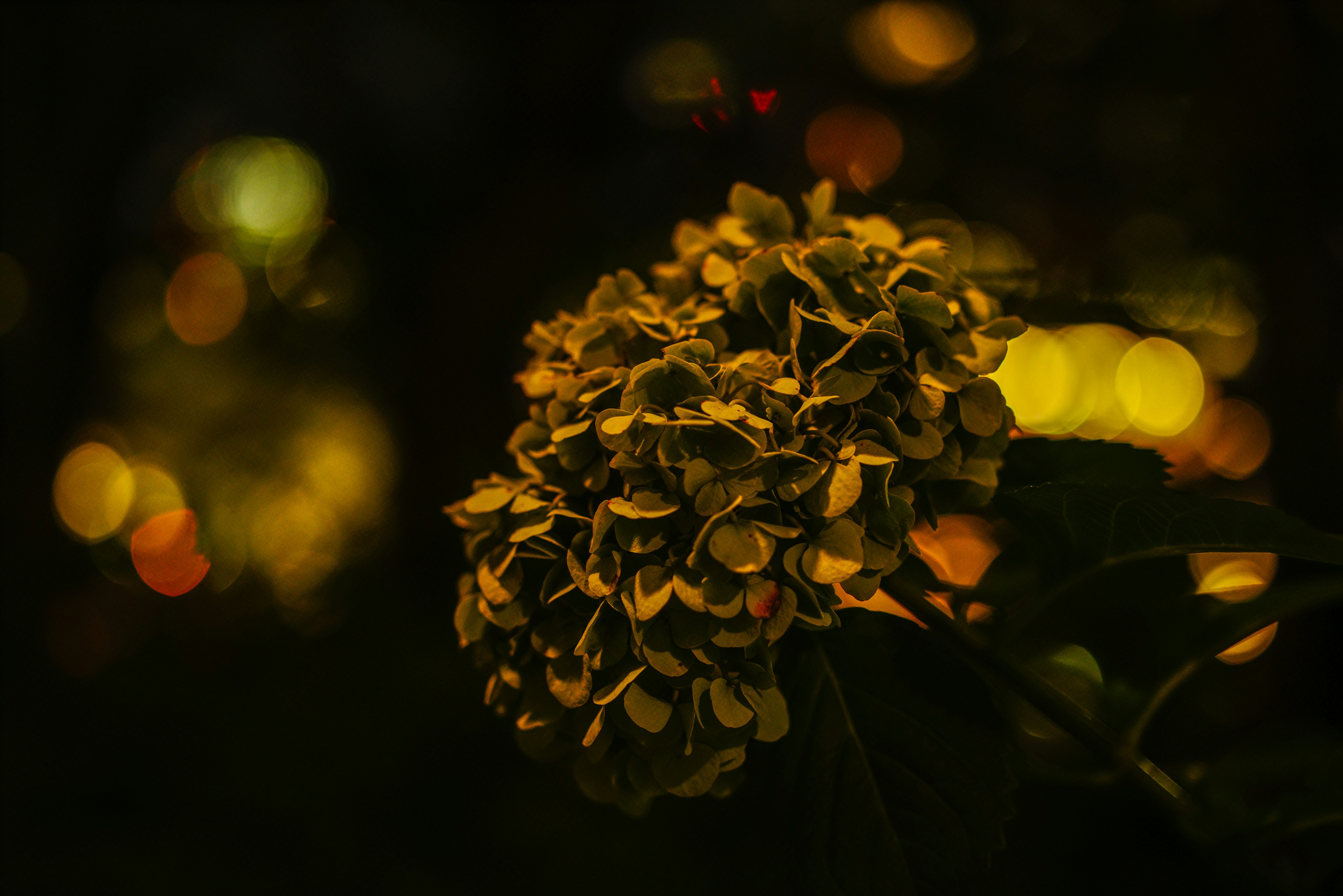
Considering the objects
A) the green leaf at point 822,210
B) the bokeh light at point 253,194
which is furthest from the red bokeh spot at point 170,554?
the green leaf at point 822,210

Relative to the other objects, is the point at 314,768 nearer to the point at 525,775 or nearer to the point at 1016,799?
the point at 525,775

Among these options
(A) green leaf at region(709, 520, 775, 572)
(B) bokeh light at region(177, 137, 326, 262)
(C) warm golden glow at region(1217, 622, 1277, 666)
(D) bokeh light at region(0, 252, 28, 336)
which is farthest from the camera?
(B) bokeh light at region(177, 137, 326, 262)

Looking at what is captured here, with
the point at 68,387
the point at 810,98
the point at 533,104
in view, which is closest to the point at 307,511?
the point at 68,387

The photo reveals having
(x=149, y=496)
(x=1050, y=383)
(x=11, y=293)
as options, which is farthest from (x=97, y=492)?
(x=1050, y=383)

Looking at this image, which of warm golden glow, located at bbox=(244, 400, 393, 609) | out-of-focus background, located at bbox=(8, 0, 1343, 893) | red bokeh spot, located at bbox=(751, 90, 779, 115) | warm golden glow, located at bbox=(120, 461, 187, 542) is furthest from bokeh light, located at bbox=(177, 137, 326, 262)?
red bokeh spot, located at bbox=(751, 90, 779, 115)

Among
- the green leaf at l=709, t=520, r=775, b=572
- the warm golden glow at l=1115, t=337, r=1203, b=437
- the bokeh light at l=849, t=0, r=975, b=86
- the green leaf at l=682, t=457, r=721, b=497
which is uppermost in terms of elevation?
the bokeh light at l=849, t=0, r=975, b=86

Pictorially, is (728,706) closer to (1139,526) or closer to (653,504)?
(653,504)

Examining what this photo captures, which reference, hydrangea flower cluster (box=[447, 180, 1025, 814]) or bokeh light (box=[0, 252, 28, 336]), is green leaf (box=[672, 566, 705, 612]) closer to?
hydrangea flower cluster (box=[447, 180, 1025, 814])

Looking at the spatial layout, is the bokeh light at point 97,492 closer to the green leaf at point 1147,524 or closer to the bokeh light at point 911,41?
the bokeh light at point 911,41
